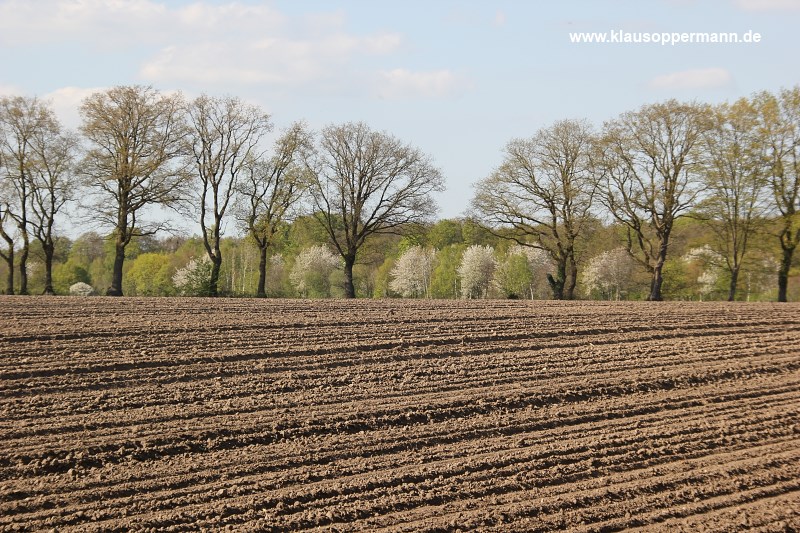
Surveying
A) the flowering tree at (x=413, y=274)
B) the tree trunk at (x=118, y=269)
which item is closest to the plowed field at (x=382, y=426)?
the tree trunk at (x=118, y=269)

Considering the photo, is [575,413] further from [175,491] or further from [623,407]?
[175,491]

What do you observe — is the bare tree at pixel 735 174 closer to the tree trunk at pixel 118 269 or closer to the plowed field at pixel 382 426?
the plowed field at pixel 382 426

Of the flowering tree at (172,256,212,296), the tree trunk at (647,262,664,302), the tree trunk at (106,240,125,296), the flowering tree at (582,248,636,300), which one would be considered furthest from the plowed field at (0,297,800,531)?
the flowering tree at (582,248,636,300)

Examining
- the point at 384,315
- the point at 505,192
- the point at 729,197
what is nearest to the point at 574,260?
the point at 505,192

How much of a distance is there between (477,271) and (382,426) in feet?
174

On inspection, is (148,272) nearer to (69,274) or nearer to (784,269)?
(69,274)

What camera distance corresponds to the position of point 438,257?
7531cm

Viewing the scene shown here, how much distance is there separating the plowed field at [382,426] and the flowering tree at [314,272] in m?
46.4

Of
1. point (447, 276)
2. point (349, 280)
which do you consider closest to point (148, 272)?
point (447, 276)

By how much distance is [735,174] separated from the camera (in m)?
40.5

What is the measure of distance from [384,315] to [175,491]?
1409 centimetres

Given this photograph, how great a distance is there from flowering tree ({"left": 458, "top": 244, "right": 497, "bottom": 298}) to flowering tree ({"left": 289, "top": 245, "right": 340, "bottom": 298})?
11.7 metres

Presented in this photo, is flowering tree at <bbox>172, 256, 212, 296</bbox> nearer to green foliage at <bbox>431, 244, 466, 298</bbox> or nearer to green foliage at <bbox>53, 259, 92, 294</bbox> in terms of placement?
green foliage at <bbox>431, 244, 466, 298</bbox>

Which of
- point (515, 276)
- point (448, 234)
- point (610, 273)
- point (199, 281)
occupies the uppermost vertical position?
point (448, 234)
